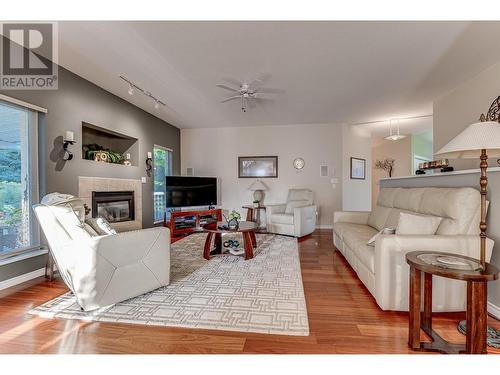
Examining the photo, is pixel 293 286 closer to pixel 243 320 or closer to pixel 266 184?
pixel 243 320

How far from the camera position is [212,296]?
219cm

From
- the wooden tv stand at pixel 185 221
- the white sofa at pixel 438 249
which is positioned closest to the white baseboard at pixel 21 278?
the wooden tv stand at pixel 185 221

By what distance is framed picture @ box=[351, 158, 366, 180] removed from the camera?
600cm

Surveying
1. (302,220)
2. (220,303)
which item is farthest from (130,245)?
(302,220)

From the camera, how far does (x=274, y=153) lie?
6039mm

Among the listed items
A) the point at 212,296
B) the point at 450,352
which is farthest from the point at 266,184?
the point at 450,352

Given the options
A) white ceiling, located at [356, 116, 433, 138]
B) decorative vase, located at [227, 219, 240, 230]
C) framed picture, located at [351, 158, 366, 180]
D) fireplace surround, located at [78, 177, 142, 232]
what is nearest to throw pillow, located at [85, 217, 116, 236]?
fireplace surround, located at [78, 177, 142, 232]

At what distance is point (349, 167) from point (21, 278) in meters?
6.16

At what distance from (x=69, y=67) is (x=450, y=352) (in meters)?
4.60

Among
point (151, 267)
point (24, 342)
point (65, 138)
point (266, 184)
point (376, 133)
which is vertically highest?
point (376, 133)

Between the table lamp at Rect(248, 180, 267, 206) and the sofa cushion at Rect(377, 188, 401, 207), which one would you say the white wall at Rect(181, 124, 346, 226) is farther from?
the sofa cushion at Rect(377, 188, 401, 207)

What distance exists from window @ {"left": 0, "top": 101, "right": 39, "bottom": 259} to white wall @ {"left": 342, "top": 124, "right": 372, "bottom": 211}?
5724mm

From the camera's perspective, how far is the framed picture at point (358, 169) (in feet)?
19.7

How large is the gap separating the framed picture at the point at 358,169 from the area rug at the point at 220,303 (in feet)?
12.6
